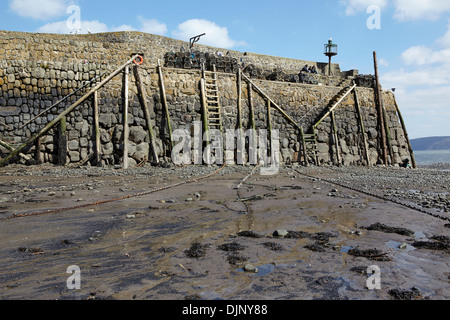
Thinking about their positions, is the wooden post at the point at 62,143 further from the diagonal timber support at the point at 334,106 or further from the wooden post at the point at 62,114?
the diagonal timber support at the point at 334,106

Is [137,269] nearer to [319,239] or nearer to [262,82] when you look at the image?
[319,239]

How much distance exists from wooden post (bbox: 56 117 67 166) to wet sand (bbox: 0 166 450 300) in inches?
201

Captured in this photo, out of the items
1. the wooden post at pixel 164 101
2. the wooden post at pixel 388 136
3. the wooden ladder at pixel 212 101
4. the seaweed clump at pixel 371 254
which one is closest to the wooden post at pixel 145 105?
the wooden post at pixel 164 101

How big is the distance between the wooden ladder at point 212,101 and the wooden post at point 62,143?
5898mm

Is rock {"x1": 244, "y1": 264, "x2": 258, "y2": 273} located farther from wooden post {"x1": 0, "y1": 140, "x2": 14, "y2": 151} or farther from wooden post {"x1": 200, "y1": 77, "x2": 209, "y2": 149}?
wooden post {"x1": 200, "y1": 77, "x2": 209, "y2": 149}

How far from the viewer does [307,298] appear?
2.89m

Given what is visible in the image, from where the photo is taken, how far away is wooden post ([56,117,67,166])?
12.9 metres

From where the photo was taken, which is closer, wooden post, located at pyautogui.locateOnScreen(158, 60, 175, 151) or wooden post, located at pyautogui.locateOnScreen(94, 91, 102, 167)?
wooden post, located at pyautogui.locateOnScreen(94, 91, 102, 167)

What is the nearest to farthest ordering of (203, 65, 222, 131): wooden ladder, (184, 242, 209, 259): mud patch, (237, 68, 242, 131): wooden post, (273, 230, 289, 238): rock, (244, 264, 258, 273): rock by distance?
1. (244, 264, 258, 273): rock
2. (184, 242, 209, 259): mud patch
3. (273, 230, 289, 238): rock
4. (203, 65, 222, 131): wooden ladder
5. (237, 68, 242, 131): wooden post

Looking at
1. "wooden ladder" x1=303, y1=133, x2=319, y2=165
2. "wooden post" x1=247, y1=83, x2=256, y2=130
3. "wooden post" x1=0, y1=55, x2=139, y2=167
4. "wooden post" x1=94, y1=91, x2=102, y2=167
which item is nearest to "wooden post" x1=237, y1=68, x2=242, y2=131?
"wooden post" x1=247, y1=83, x2=256, y2=130

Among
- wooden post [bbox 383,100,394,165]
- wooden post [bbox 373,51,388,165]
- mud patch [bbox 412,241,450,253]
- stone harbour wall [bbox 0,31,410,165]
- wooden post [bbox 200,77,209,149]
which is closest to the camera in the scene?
mud patch [bbox 412,241,450,253]

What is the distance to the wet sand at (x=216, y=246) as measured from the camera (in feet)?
9.98
